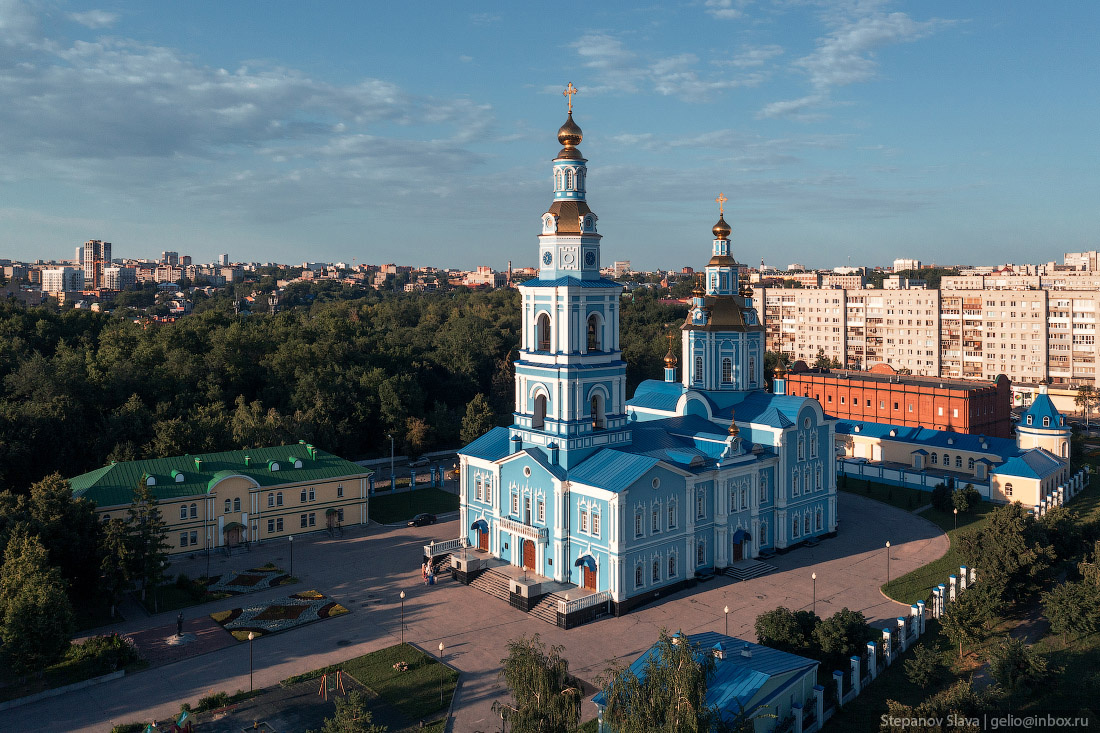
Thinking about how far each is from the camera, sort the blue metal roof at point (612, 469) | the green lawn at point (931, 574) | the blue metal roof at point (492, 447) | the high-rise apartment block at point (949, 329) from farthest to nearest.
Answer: the high-rise apartment block at point (949, 329)
the blue metal roof at point (492, 447)
the green lawn at point (931, 574)
the blue metal roof at point (612, 469)

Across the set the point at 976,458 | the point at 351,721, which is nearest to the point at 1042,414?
the point at 976,458

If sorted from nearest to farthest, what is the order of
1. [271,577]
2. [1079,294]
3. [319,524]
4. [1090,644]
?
[1090,644], [271,577], [319,524], [1079,294]

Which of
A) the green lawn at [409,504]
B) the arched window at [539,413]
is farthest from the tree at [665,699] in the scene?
the green lawn at [409,504]

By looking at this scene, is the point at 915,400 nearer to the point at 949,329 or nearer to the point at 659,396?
the point at 659,396

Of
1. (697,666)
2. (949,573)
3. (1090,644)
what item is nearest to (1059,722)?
(1090,644)

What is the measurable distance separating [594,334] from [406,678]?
13.7 m

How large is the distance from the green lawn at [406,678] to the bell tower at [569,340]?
8.73 m

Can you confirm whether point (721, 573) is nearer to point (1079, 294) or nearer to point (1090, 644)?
point (1090, 644)

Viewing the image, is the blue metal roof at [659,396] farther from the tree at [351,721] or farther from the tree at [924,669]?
the tree at [351,721]

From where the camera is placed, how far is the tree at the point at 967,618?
71.3 ft

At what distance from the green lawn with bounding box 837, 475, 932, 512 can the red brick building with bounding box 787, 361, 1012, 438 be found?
842 cm

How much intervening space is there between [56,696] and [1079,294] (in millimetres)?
79662

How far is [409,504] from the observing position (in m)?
39.7

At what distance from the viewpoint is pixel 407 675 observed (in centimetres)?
2161
